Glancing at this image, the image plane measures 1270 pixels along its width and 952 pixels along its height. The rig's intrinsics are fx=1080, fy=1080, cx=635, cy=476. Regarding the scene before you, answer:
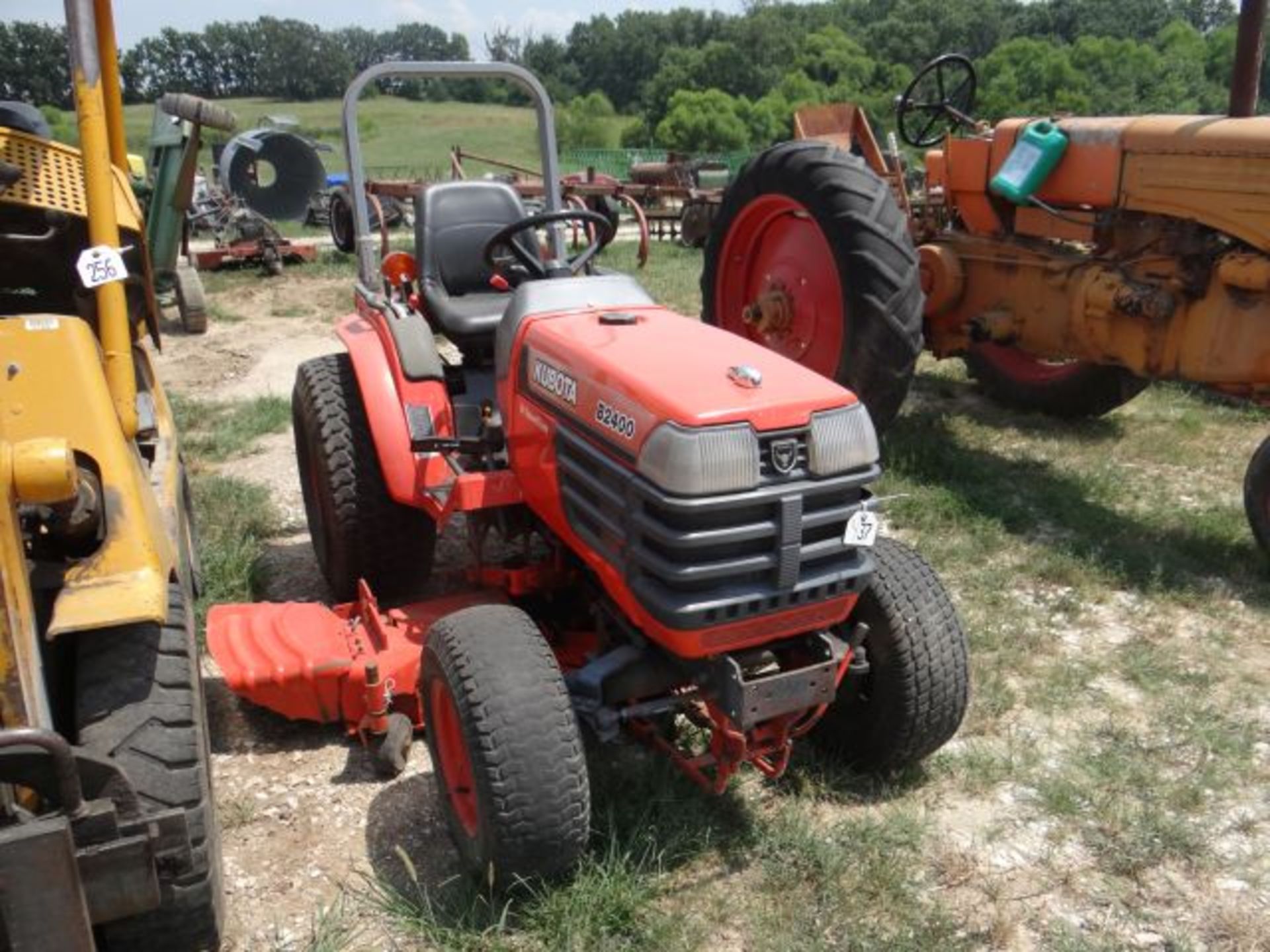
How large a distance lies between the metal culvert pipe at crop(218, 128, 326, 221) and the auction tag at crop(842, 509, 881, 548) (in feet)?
43.5

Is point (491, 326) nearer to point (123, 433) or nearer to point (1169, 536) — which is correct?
point (123, 433)

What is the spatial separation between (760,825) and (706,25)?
235 feet

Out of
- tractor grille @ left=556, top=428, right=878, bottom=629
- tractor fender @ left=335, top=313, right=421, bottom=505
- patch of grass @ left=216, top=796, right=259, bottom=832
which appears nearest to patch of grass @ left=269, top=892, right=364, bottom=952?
patch of grass @ left=216, top=796, right=259, bottom=832

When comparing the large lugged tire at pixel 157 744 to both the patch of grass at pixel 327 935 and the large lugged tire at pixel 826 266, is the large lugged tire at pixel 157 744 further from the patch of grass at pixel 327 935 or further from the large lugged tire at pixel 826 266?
the large lugged tire at pixel 826 266

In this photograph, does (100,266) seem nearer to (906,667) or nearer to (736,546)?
(736,546)

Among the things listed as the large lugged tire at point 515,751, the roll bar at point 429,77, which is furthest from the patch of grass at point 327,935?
the roll bar at point 429,77

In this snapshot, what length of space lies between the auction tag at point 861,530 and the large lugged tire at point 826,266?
228 cm

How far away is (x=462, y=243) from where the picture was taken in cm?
385

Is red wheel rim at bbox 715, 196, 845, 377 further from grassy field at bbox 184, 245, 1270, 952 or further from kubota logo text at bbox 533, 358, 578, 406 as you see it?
kubota logo text at bbox 533, 358, 578, 406

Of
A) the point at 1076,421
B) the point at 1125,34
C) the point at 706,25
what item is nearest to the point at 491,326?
the point at 1076,421

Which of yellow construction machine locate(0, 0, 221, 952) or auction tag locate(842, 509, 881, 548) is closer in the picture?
yellow construction machine locate(0, 0, 221, 952)

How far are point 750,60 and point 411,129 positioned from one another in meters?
17.5

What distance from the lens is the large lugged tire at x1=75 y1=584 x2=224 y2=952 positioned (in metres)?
2.02

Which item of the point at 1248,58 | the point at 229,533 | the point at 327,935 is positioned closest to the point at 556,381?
the point at 327,935
